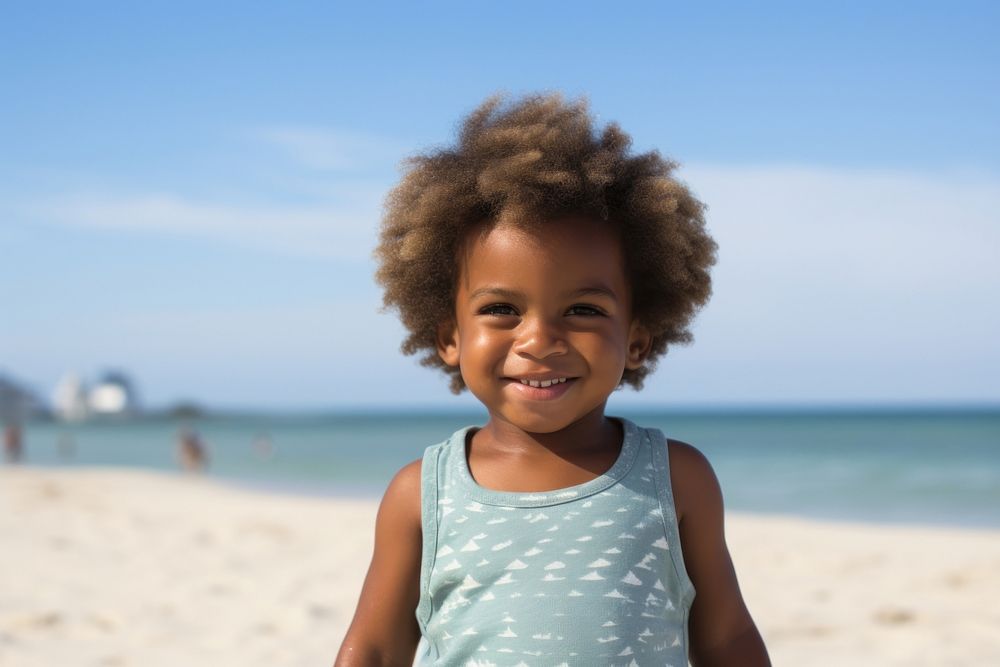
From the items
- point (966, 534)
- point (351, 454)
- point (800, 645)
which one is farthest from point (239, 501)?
point (351, 454)

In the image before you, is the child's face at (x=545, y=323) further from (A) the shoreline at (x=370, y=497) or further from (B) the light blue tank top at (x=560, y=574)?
(A) the shoreline at (x=370, y=497)

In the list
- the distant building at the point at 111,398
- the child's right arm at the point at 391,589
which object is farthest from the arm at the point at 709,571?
the distant building at the point at 111,398

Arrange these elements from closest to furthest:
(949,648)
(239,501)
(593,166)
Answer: (593,166) → (949,648) → (239,501)

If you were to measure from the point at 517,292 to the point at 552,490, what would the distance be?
1.46ft

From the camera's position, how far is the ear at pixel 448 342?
8.31 feet

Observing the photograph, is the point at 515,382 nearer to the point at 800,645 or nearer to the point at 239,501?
the point at 800,645

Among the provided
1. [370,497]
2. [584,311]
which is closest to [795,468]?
[370,497]

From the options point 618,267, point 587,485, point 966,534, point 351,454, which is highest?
point 618,267

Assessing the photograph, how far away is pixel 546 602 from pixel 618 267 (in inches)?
30.0

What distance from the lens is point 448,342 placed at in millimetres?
2576

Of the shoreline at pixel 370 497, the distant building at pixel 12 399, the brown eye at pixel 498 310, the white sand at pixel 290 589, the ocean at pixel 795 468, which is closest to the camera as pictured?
the brown eye at pixel 498 310

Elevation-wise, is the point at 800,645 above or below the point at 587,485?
below

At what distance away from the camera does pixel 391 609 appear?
7.76 feet

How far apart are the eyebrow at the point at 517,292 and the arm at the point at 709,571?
41 centimetres
